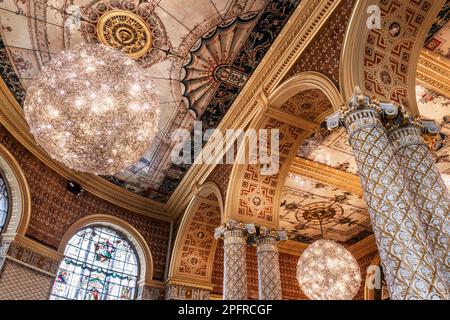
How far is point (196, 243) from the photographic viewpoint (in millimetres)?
9539

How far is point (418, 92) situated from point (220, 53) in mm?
3777

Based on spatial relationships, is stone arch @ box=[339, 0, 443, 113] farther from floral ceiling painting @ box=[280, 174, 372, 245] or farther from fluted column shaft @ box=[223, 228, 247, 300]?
floral ceiling painting @ box=[280, 174, 372, 245]

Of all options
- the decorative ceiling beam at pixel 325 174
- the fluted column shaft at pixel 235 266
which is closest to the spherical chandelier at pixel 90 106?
the fluted column shaft at pixel 235 266

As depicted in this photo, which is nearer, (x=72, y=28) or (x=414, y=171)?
(x=414, y=171)

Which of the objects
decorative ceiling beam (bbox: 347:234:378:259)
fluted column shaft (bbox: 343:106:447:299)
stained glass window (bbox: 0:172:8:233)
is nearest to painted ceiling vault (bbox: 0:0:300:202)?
stained glass window (bbox: 0:172:8:233)

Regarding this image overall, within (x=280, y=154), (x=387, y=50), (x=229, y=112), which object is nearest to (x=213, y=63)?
(x=229, y=112)

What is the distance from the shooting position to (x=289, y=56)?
5902mm

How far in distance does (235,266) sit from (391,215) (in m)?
3.68

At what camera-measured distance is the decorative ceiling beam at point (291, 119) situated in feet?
21.4

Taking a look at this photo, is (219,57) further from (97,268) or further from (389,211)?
(97,268)

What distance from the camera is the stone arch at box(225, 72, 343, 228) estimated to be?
251 inches

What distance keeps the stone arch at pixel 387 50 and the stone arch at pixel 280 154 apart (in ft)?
4.80
